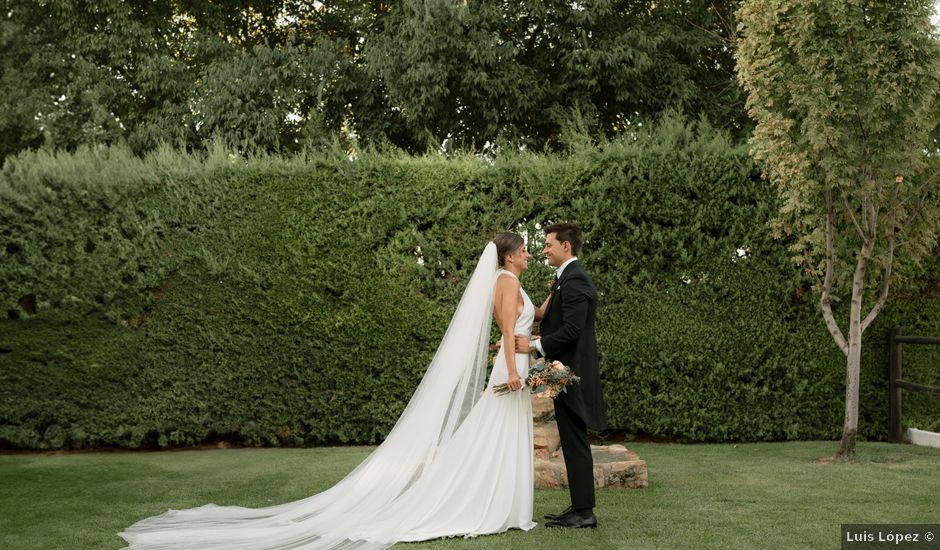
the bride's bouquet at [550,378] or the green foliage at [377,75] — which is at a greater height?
the green foliage at [377,75]

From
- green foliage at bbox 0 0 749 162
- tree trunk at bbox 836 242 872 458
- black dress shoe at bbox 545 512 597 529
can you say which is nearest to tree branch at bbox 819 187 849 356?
tree trunk at bbox 836 242 872 458

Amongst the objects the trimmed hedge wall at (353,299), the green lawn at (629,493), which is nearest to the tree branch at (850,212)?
the trimmed hedge wall at (353,299)

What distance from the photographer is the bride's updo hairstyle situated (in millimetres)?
6449

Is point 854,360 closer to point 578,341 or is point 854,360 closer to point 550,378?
point 578,341

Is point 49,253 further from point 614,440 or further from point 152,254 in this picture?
point 614,440

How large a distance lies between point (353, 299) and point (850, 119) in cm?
574

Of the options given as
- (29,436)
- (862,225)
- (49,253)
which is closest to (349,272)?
(49,253)

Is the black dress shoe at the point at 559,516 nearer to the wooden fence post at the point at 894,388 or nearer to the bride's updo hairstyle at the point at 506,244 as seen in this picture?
the bride's updo hairstyle at the point at 506,244

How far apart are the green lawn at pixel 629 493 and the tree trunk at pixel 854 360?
0.21 metres

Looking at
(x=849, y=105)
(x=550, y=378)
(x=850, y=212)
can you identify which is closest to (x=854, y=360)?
(x=850, y=212)

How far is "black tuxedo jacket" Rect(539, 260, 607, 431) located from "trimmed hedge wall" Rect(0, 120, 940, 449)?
426cm

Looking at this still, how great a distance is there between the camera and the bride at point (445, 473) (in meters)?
5.99

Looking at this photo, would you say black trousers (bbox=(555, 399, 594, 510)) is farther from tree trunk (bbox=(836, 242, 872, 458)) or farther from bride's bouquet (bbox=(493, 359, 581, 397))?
tree trunk (bbox=(836, 242, 872, 458))

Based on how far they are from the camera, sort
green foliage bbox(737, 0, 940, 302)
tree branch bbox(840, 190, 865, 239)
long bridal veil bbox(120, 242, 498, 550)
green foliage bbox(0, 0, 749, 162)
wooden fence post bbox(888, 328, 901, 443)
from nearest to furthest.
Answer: long bridal veil bbox(120, 242, 498, 550) → green foliage bbox(737, 0, 940, 302) → tree branch bbox(840, 190, 865, 239) → wooden fence post bbox(888, 328, 901, 443) → green foliage bbox(0, 0, 749, 162)
